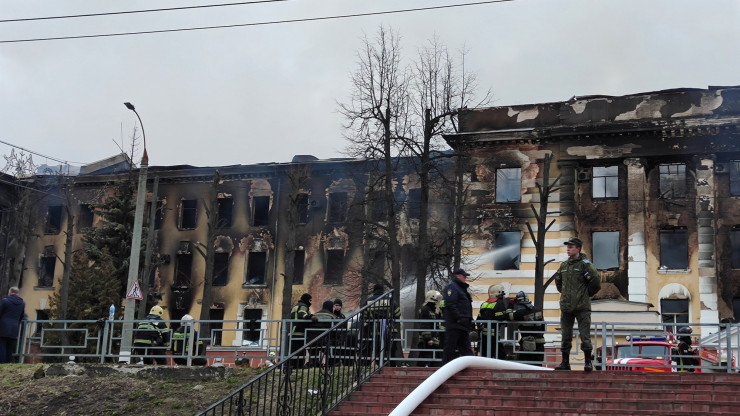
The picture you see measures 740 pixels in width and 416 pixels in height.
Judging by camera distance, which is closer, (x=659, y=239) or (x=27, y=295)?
(x=659, y=239)

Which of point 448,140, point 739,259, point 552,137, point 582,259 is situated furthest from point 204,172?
point 582,259

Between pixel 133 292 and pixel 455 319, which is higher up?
pixel 133 292

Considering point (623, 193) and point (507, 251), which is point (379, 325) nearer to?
point (507, 251)

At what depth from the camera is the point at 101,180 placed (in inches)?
2176

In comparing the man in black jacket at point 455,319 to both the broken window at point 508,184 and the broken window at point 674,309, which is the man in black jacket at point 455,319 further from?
the broken window at point 508,184

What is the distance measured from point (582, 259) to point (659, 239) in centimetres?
2818

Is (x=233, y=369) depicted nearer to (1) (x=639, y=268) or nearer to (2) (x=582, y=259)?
(2) (x=582, y=259)

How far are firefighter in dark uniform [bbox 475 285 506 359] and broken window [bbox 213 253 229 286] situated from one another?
116ft

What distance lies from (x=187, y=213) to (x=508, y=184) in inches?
759

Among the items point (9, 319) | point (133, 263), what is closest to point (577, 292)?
point (9, 319)

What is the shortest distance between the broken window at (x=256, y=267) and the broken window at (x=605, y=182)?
18.1 metres

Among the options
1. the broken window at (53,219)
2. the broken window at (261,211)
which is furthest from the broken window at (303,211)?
the broken window at (53,219)

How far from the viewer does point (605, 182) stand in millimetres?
41594

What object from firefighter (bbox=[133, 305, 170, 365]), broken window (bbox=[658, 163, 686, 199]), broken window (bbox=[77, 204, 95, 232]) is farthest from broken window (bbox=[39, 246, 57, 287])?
firefighter (bbox=[133, 305, 170, 365])
